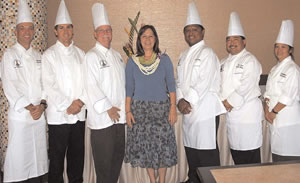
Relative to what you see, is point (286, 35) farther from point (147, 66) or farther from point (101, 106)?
point (101, 106)

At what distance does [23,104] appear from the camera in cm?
240

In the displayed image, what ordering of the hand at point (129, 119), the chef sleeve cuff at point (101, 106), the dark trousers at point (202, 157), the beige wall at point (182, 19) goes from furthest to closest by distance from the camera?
the beige wall at point (182, 19) < the dark trousers at point (202, 157) < the hand at point (129, 119) < the chef sleeve cuff at point (101, 106)

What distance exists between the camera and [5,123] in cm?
304

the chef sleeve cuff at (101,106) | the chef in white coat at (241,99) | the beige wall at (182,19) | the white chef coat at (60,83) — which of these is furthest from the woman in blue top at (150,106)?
the beige wall at (182,19)

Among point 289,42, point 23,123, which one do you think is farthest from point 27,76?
point 289,42

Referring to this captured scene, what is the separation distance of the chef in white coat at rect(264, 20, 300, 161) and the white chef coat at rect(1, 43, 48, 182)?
212cm

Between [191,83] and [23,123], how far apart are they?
4.96 ft

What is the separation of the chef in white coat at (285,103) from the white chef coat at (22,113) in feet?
6.94

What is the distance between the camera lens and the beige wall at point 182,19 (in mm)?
4164

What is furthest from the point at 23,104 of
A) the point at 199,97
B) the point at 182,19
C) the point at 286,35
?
the point at 182,19

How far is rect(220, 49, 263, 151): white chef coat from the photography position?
2576mm

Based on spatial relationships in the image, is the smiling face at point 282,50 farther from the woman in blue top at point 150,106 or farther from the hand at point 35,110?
the hand at point 35,110

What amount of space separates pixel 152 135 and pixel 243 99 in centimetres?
90

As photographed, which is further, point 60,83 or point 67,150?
point 67,150
